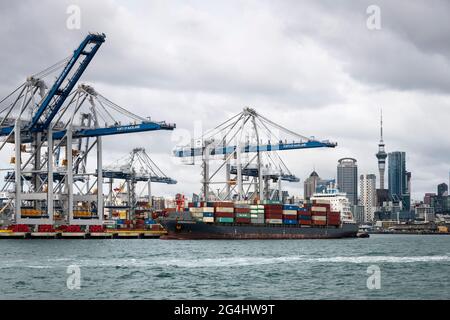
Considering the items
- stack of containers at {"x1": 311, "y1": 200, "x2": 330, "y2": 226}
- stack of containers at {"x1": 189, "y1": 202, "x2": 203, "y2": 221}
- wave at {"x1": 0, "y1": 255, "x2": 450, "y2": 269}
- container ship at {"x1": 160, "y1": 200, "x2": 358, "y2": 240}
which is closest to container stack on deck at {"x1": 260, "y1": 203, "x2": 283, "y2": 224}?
container ship at {"x1": 160, "y1": 200, "x2": 358, "y2": 240}

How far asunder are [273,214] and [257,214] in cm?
258

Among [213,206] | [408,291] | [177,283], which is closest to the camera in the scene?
[408,291]

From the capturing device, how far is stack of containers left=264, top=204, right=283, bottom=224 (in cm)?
10046

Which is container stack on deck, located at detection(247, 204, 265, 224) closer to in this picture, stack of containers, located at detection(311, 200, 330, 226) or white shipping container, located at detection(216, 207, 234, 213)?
white shipping container, located at detection(216, 207, 234, 213)

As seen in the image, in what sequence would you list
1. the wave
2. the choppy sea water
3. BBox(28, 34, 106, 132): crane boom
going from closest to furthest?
the choppy sea water < the wave < BBox(28, 34, 106, 132): crane boom

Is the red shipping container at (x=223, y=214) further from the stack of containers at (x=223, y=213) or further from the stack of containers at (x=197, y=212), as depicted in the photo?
the stack of containers at (x=197, y=212)

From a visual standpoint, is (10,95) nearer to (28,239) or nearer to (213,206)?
(28,239)

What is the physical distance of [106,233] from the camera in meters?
97.1

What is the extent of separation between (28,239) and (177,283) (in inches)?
2178

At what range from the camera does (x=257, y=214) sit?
99.9m

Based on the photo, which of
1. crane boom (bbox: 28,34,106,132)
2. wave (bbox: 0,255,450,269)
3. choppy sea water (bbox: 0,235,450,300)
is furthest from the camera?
crane boom (bbox: 28,34,106,132)

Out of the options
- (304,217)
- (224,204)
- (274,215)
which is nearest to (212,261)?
(224,204)

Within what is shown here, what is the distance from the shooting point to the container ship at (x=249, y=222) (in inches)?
3708
